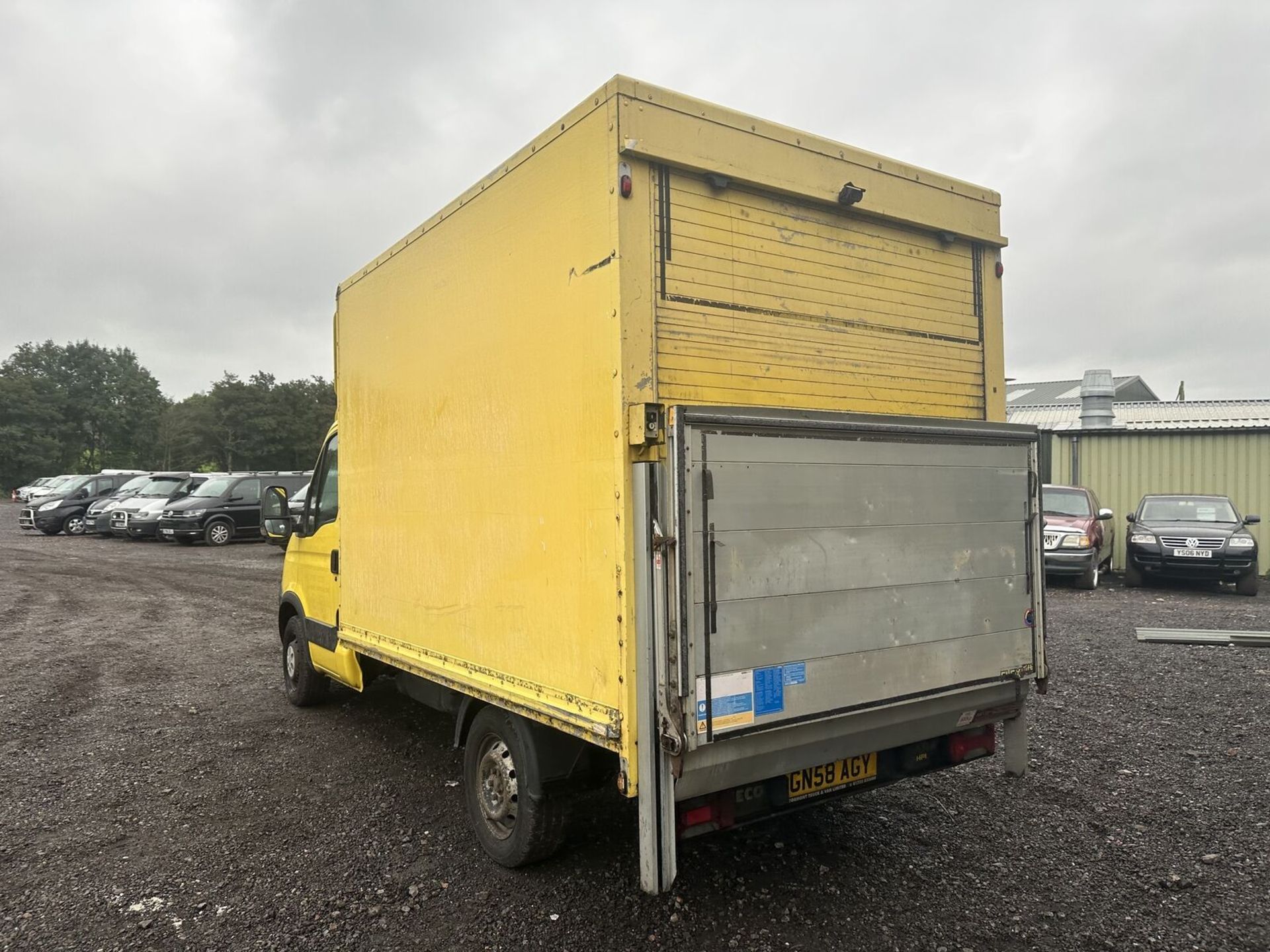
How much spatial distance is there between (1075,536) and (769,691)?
11.4 metres

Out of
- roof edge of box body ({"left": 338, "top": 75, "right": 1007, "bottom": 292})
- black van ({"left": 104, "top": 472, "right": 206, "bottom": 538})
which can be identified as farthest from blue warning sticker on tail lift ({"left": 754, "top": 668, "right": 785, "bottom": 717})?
black van ({"left": 104, "top": 472, "right": 206, "bottom": 538})

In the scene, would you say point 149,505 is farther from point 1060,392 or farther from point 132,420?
point 132,420

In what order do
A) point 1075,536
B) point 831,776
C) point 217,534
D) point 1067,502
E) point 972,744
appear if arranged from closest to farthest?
point 831,776 → point 972,744 → point 1075,536 → point 1067,502 → point 217,534

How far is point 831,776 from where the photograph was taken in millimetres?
3195

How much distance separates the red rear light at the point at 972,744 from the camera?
11.8 feet

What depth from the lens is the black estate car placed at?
12.0 metres

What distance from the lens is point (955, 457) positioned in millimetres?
3357

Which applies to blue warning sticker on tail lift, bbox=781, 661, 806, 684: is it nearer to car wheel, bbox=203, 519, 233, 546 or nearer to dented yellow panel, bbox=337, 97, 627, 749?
dented yellow panel, bbox=337, 97, 627, 749

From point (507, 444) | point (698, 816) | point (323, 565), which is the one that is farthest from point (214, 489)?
point (698, 816)

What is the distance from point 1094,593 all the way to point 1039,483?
1011 cm

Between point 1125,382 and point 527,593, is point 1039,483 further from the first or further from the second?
point 1125,382

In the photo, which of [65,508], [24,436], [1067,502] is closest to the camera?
[1067,502]

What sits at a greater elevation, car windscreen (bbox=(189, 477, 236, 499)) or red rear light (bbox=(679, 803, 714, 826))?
car windscreen (bbox=(189, 477, 236, 499))

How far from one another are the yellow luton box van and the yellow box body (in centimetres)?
1
